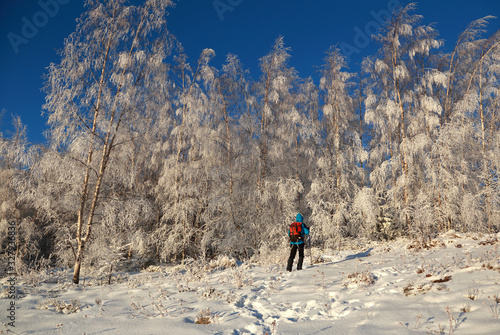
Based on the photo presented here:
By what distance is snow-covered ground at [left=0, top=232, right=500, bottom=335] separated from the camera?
3562 millimetres

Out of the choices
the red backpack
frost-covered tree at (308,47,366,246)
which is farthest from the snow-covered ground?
frost-covered tree at (308,47,366,246)

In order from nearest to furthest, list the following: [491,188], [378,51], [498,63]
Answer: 1. [491,188]
2. [498,63]
3. [378,51]

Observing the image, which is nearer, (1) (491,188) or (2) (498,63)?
(1) (491,188)

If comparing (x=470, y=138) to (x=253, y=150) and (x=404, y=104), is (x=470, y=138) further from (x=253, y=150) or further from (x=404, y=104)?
(x=253, y=150)

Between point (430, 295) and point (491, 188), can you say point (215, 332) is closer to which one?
point (430, 295)

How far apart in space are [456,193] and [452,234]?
7.54ft

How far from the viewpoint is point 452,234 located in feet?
32.1

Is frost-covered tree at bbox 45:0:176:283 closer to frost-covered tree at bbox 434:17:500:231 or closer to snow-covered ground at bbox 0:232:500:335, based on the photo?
snow-covered ground at bbox 0:232:500:335

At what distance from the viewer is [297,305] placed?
15.2ft

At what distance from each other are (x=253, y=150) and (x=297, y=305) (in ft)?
29.9

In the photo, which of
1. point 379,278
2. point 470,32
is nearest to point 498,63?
point 470,32

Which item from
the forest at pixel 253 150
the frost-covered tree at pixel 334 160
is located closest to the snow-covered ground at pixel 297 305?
the forest at pixel 253 150

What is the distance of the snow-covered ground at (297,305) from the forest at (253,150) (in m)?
3.78

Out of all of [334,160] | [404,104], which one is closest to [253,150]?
[334,160]
